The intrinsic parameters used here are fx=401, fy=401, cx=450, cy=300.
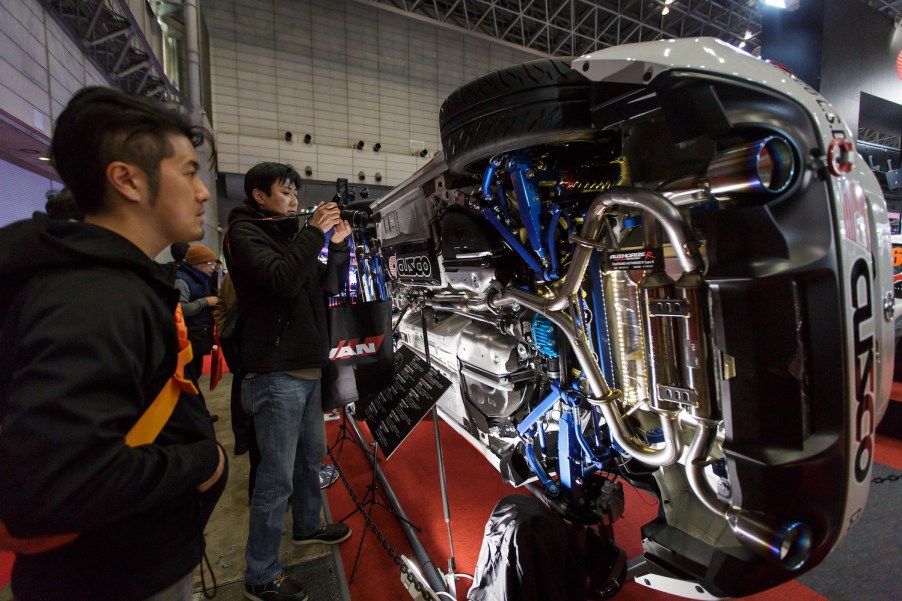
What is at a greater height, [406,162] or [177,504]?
[406,162]

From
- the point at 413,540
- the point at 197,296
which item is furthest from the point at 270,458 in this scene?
the point at 197,296

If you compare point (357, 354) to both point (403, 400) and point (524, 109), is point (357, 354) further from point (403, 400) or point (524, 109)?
point (524, 109)

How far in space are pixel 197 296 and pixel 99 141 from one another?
362 centimetres

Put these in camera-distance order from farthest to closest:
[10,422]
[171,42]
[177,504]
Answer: [171,42], [177,504], [10,422]

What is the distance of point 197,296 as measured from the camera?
3982 millimetres

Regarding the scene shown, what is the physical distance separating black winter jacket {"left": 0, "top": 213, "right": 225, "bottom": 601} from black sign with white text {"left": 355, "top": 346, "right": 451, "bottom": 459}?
3.78 feet

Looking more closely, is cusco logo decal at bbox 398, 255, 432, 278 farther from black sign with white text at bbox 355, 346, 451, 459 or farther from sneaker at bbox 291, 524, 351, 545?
sneaker at bbox 291, 524, 351, 545

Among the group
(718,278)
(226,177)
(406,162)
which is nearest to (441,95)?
(406,162)

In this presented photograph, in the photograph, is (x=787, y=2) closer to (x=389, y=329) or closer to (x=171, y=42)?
(x=389, y=329)

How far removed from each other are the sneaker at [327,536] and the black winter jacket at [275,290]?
1098 mm

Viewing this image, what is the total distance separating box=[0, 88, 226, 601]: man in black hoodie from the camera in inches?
25.1

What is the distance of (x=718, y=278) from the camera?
0.96 meters

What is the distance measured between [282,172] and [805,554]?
2282 millimetres

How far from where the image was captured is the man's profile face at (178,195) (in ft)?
2.99
